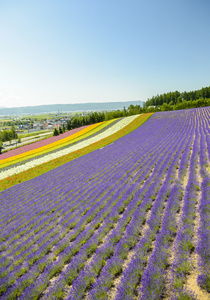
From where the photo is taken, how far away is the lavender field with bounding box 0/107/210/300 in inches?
173

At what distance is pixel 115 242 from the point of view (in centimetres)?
632

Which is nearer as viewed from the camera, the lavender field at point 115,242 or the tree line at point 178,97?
the lavender field at point 115,242

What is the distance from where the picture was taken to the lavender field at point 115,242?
4.39m

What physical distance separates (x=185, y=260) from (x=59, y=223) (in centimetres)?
670

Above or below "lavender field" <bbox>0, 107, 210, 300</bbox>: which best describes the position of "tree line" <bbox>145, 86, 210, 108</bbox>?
above

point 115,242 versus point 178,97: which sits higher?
point 178,97

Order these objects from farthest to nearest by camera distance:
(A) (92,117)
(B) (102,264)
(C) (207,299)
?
(A) (92,117), (B) (102,264), (C) (207,299)

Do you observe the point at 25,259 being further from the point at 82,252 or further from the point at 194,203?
the point at 194,203

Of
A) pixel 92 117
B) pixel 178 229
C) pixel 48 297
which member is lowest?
pixel 48 297

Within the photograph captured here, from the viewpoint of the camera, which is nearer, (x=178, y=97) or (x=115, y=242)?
(x=115, y=242)

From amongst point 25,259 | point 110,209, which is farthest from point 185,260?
point 25,259

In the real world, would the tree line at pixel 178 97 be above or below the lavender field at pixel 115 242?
above

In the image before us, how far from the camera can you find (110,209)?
907 centimetres

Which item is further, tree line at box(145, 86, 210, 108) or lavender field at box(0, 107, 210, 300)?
tree line at box(145, 86, 210, 108)
